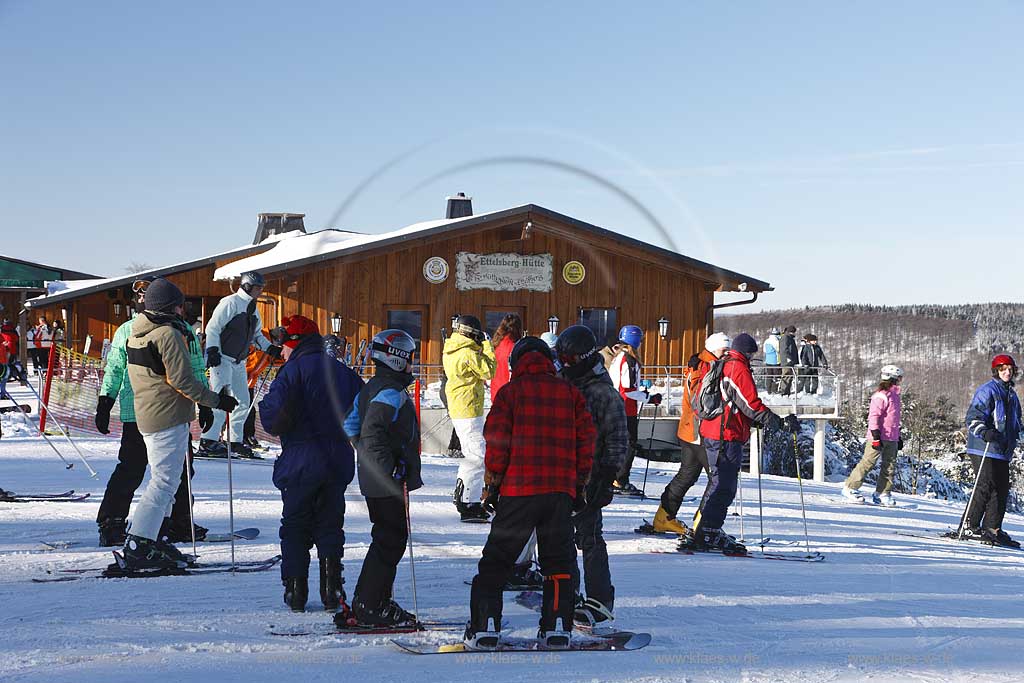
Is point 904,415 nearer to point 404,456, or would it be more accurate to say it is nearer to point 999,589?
point 999,589

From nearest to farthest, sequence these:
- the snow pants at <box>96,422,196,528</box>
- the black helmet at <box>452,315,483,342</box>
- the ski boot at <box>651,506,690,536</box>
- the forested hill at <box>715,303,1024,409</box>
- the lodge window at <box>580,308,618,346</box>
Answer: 1. the snow pants at <box>96,422,196,528</box>
2. the black helmet at <box>452,315,483,342</box>
3. the ski boot at <box>651,506,690,536</box>
4. the lodge window at <box>580,308,618,346</box>
5. the forested hill at <box>715,303,1024,409</box>

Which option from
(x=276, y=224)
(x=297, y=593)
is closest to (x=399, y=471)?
(x=297, y=593)

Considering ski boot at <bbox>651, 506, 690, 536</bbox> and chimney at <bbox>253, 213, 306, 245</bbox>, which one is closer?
ski boot at <bbox>651, 506, 690, 536</bbox>

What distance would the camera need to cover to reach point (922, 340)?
430 feet

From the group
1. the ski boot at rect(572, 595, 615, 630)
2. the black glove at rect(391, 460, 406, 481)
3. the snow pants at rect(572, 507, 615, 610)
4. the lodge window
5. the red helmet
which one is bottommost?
the ski boot at rect(572, 595, 615, 630)

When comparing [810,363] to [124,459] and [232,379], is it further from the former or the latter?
[124,459]

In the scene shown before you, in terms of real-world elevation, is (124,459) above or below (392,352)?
below

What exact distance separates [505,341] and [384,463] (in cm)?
358

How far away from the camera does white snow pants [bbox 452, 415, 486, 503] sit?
873 centimetres

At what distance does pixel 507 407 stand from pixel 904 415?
57.0m

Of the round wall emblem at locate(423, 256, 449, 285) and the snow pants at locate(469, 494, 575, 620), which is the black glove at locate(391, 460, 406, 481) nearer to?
the snow pants at locate(469, 494, 575, 620)

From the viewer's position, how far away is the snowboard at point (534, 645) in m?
5.12

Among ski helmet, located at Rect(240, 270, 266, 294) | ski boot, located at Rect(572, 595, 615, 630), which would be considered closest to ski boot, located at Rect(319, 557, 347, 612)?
ski boot, located at Rect(572, 595, 615, 630)

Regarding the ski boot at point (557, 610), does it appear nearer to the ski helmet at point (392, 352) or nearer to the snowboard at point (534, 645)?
the snowboard at point (534, 645)
